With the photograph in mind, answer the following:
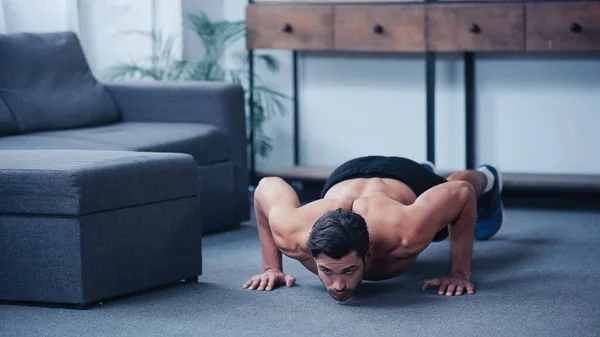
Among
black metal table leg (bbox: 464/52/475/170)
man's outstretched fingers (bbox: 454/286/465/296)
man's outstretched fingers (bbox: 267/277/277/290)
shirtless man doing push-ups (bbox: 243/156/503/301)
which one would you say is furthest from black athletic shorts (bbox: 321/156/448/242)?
black metal table leg (bbox: 464/52/475/170)

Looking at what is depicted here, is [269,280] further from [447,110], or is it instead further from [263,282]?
[447,110]

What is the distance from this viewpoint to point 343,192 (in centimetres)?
322

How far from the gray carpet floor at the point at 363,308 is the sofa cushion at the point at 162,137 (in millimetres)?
540

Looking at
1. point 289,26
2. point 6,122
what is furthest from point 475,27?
point 6,122

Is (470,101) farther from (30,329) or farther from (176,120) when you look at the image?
(30,329)

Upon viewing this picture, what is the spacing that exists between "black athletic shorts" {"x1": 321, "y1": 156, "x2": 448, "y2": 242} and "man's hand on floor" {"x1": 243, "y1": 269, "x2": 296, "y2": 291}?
0.36 m

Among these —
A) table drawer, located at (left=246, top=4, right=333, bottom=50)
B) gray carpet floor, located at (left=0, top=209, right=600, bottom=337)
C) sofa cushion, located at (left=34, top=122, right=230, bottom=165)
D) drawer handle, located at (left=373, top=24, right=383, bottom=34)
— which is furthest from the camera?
table drawer, located at (left=246, top=4, right=333, bottom=50)

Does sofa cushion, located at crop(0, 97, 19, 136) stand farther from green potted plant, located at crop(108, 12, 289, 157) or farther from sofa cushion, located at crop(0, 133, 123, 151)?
green potted plant, located at crop(108, 12, 289, 157)

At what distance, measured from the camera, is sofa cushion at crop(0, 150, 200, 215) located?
9.30 feet

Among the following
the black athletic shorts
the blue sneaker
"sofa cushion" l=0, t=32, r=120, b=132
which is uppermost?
"sofa cushion" l=0, t=32, r=120, b=132

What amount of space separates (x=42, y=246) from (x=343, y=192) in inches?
37.2

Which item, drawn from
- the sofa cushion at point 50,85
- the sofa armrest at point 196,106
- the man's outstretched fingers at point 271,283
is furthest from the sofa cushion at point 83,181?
the sofa armrest at point 196,106

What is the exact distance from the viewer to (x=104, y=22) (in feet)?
16.7

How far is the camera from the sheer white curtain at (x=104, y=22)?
461 centimetres
